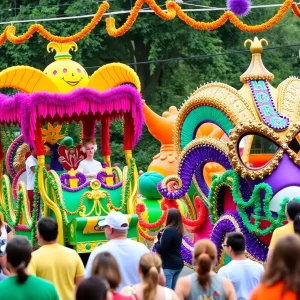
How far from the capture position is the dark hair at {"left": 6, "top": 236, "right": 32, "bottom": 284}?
696 cm

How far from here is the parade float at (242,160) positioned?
47.3ft

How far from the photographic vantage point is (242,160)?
14844 mm

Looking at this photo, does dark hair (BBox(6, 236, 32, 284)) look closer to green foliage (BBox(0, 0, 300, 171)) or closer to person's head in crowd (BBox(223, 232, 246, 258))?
person's head in crowd (BBox(223, 232, 246, 258))

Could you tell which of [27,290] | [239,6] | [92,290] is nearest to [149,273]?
[27,290]

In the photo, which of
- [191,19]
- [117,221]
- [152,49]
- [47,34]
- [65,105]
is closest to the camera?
[117,221]

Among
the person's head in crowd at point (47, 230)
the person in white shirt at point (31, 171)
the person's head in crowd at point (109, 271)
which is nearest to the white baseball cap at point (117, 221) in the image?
the person's head in crowd at point (47, 230)

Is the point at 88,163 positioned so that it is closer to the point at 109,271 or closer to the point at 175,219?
the point at 175,219

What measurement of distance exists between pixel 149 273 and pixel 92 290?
1.11 metres

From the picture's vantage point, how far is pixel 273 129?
48.3ft

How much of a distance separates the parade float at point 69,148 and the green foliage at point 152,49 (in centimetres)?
1462

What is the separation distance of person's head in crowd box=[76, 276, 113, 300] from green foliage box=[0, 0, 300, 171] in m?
24.8

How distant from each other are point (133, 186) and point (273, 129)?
230 centimetres

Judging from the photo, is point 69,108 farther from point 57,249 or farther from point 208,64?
point 208,64

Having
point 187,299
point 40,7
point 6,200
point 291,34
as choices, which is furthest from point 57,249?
point 291,34
